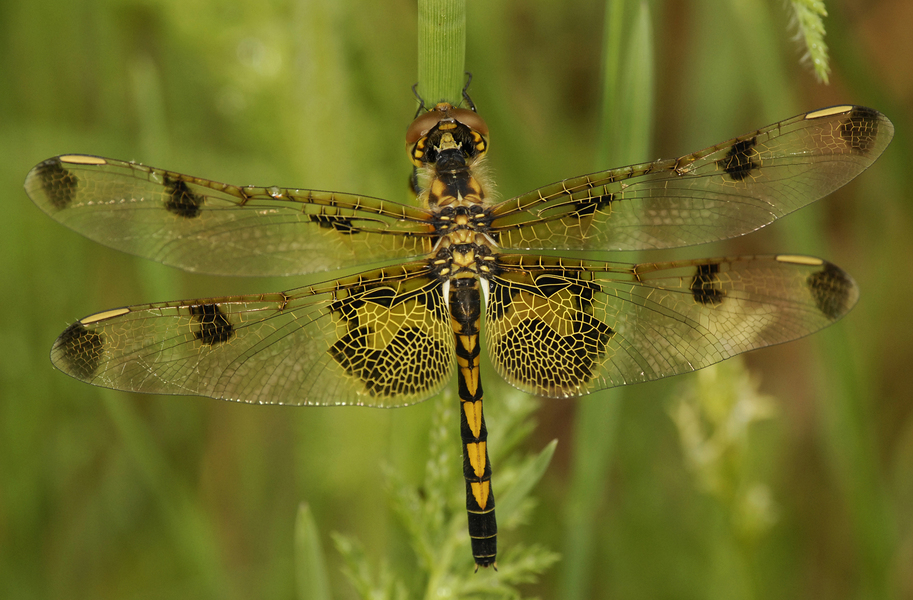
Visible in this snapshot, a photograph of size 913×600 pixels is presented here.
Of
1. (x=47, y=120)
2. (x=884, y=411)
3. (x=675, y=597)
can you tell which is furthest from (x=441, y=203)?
(x=884, y=411)

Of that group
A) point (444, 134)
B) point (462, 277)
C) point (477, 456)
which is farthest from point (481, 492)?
point (444, 134)

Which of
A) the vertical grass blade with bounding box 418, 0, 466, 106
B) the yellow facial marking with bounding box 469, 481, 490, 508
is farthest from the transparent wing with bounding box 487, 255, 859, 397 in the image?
the vertical grass blade with bounding box 418, 0, 466, 106

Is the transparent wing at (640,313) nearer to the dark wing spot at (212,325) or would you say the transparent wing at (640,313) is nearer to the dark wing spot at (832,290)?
the dark wing spot at (832,290)

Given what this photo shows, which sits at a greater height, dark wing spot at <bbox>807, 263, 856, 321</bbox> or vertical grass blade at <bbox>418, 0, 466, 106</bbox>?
vertical grass blade at <bbox>418, 0, 466, 106</bbox>

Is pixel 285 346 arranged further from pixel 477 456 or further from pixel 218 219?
pixel 477 456

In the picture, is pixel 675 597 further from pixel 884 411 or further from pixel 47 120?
pixel 47 120

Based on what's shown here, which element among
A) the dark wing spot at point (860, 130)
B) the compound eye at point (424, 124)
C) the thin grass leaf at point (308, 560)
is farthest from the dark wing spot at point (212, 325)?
the dark wing spot at point (860, 130)

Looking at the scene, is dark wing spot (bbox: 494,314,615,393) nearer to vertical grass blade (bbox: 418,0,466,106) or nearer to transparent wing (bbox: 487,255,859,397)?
transparent wing (bbox: 487,255,859,397)
